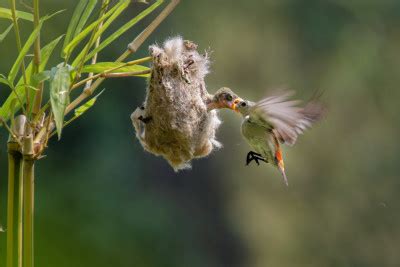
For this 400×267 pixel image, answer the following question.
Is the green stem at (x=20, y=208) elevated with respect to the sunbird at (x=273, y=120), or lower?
lower

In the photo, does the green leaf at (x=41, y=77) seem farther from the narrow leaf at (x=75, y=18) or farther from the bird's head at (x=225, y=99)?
the bird's head at (x=225, y=99)

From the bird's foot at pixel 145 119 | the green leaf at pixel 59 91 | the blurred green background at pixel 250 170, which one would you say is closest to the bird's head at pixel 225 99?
the bird's foot at pixel 145 119

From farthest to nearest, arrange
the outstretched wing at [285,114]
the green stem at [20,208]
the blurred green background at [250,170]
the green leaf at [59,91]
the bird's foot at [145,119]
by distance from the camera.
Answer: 1. the blurred green background at [250,170]
2. the bird's foot at [145,119]
3. the outstretched wing at [285,114]
4. the green stem at [20,208]
5. the green leaf at [59,91]

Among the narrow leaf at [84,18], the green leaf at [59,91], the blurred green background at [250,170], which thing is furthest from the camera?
the blurred green background at [250,170]

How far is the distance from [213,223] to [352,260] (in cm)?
148

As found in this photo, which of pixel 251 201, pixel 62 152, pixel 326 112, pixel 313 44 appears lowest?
pixel 326 112

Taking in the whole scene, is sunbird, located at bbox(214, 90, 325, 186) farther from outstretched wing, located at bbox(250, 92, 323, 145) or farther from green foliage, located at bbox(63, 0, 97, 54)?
green foliage, located at bbox(63, 0, 97, 54)

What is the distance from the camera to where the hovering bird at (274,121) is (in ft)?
5.12

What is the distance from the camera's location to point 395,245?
22.8ft

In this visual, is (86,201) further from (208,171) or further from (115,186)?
(208,171)

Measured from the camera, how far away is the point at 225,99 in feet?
5.57

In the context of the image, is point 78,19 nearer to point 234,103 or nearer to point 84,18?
point 84,18

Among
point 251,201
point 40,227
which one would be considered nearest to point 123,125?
point 40,227

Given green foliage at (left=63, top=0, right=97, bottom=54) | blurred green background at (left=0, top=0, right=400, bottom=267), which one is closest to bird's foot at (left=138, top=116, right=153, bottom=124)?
green foliage at (left=63, top=0, right=97, bottom=54)
